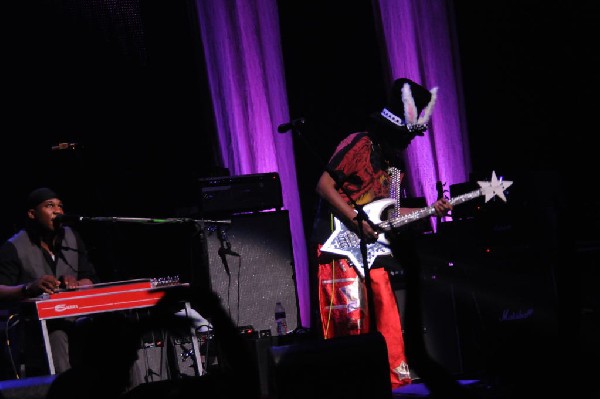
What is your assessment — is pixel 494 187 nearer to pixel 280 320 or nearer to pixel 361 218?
pixel 361 218

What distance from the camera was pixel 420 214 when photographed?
554 cm

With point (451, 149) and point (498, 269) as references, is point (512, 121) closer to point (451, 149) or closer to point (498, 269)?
point (451, 149)

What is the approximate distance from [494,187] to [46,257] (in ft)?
11.1

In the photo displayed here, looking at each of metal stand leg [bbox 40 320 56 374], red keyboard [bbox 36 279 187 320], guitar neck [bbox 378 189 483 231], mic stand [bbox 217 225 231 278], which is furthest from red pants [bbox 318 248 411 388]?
metal stand leg [bbox 40 320 56 374]

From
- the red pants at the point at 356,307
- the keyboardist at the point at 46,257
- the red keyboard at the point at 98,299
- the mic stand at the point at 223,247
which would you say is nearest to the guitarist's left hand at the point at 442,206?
the red pants at the point at 356,307

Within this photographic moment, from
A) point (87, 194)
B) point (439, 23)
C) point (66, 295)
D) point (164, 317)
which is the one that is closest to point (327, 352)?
point (164, 317)

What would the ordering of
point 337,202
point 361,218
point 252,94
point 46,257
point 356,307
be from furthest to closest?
point 252,94 → point 46,257 → point 356,307 → point 337,202 → point 361,218

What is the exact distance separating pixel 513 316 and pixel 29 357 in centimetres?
344

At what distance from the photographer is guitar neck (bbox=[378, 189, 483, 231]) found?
211 inches

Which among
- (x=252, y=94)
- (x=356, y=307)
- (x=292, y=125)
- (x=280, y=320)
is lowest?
(x=280, y=320)

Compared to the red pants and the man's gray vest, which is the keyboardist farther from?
the red pants

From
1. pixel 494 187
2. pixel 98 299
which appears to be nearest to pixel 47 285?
pixel 98 299

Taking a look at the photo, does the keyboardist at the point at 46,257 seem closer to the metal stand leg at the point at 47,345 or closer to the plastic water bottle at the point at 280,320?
the metal stand leg at the point at 47,345

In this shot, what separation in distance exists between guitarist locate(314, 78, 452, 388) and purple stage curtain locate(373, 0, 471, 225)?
1947mm
